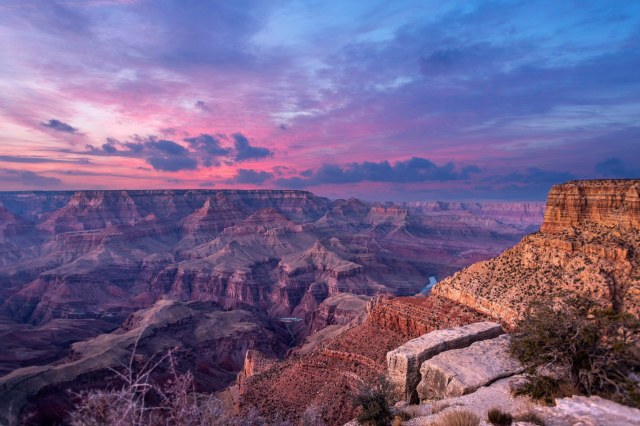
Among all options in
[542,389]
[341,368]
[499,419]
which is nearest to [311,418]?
[341,368]

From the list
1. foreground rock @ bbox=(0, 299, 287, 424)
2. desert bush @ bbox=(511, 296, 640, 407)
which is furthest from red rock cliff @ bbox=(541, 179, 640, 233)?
foreground rock @ bbox=(0, 299, 287, 424)

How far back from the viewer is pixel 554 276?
28.1 m

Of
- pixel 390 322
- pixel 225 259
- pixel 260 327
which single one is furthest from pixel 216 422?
pixel 225 259

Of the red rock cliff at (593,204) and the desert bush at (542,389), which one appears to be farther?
the red rock cliff at (593,204)

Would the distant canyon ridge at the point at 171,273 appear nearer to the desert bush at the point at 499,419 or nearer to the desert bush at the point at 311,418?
the desert bush at the point at 311,418

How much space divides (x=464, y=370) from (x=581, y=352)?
5124mm

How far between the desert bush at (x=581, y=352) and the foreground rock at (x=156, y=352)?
135 ft

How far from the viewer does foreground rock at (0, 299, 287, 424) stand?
45.8m

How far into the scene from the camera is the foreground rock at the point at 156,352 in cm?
4584

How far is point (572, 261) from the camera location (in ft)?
91.4

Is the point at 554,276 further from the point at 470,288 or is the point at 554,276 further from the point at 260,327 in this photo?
the point at 260,327

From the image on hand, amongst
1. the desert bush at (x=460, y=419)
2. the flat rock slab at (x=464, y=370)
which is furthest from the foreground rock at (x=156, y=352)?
the desert bush at (x=460, y=419)

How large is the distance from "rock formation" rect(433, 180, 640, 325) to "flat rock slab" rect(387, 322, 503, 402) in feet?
20.3

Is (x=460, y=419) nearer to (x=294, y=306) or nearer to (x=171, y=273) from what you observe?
(x=294, y=306)
